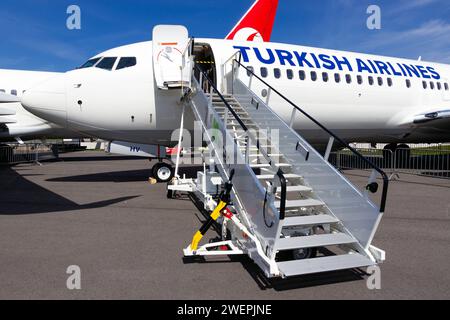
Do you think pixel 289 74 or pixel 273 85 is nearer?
pixel 273 85

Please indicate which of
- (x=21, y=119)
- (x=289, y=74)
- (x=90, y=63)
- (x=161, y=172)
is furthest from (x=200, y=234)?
(x=21, y=119)

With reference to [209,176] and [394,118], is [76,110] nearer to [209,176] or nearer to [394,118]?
[209,176]

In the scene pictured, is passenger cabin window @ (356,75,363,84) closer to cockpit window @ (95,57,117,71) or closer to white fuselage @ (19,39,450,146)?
white fuselage @ (19,39,450,146)

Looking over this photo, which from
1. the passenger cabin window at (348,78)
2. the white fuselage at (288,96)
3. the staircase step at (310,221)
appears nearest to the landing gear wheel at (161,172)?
the white fuselage at (288,96)

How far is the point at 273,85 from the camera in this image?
9773 millimetres

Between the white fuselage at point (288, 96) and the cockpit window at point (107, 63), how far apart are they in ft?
0.52

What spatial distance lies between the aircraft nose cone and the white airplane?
0.08 feet

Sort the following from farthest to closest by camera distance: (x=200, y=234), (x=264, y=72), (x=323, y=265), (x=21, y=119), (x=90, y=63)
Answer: (x=21, y=119), (x=264, y=72), (x=90, y=63), (x=200, y=234), (x=323, y=265)

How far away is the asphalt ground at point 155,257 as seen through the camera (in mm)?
3445

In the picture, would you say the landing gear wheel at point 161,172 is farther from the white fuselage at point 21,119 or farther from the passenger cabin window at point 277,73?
the white fuselage at point 21,119

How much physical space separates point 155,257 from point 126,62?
239 inches

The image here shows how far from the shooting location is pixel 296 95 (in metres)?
10.1

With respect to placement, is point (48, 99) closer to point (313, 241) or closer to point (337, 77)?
point (313, 241)

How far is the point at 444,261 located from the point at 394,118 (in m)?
8.72
